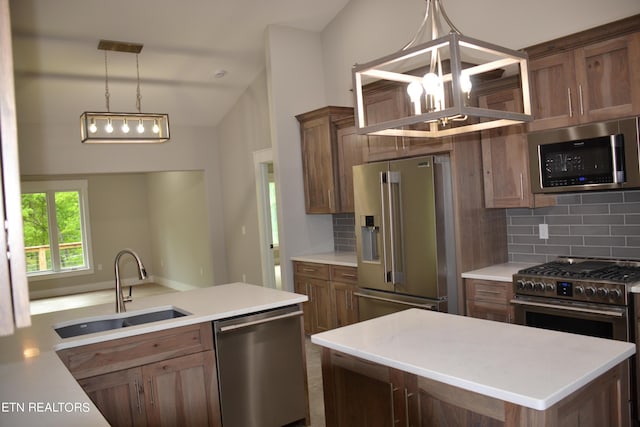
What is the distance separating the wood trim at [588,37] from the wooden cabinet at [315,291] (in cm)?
272

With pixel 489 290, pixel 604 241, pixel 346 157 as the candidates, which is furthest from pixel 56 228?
pixel 604 241

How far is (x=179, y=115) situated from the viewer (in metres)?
7.07

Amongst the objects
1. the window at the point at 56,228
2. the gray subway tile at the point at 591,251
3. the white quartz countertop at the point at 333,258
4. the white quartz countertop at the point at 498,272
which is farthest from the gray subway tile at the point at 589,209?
the window at the point at 56,228

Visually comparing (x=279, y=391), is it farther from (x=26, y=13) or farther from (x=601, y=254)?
(x=26, y=13)

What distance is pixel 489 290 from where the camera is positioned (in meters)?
3.76

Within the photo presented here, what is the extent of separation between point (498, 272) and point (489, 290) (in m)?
0.16

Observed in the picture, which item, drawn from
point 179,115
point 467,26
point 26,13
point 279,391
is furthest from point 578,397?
point 179,115

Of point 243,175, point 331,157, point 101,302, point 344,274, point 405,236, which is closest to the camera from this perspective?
point 405,236

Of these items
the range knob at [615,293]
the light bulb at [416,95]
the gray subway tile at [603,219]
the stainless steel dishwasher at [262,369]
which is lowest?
the stainless steel dishwasher at [262,369]

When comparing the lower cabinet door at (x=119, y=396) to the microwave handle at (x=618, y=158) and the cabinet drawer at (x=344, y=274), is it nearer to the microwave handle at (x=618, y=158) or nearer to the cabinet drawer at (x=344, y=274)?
the cabinet drawer at (x=344, y=274)

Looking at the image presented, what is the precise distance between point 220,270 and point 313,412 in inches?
172

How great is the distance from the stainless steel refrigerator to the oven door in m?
0.65

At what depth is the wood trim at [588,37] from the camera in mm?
3039

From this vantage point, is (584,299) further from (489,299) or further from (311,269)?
(311,269)
